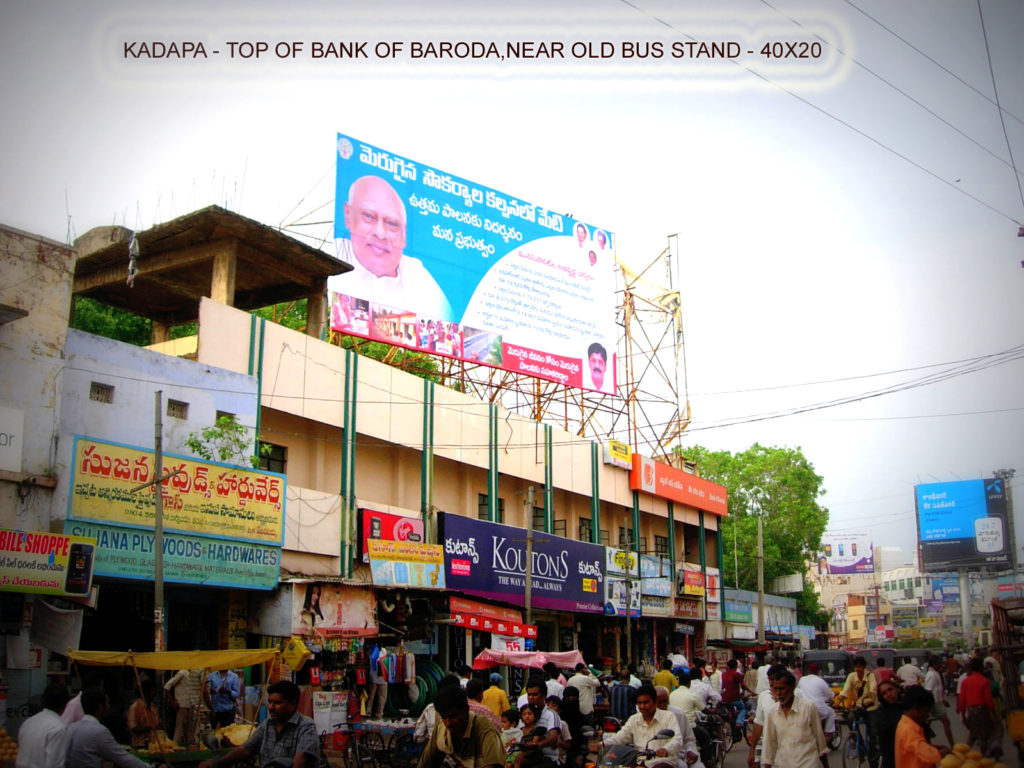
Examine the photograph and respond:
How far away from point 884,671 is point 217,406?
44.9ft

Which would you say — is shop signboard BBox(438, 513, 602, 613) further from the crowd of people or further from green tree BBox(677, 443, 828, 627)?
green tree BBox(677, 443, 828, 627)

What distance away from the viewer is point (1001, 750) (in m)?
9.49

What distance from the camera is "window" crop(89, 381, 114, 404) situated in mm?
18984

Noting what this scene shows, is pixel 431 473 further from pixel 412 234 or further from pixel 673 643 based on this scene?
pixel 673 643

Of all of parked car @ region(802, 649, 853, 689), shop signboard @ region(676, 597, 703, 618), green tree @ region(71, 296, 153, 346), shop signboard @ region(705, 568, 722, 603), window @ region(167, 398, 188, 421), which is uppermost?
green tree @ region(71, 296, 153, 346)

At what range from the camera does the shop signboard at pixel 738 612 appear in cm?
4469

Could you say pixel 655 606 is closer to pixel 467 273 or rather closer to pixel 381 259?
pixel 467 273

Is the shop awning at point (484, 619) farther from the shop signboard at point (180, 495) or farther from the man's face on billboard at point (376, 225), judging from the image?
the man's face on billboard at point (376, 225)

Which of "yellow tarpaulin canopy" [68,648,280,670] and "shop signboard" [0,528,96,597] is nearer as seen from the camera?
"yellow tarpaulin canopy" [68,648,280,670]

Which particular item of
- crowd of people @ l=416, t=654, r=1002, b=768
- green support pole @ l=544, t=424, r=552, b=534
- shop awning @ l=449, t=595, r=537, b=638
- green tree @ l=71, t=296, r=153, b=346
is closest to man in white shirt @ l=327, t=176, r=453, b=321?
green support pole @ l=544, t=424, r=552, b=534

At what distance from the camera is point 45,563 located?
15945 mm

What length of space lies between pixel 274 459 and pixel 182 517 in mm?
5547

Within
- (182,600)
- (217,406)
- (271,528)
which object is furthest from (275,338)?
(182,600)

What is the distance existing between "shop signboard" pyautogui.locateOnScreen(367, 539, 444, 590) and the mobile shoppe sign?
10.3 ft
